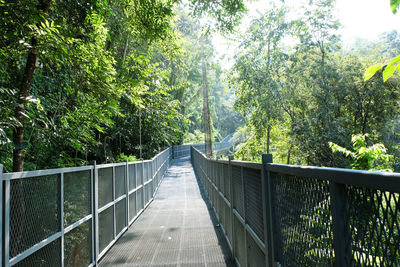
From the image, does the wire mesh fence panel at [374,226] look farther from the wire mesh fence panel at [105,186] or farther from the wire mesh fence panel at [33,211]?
the wire mesh fence panel at [105,186]

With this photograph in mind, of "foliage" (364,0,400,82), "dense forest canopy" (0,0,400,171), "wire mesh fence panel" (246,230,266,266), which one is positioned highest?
"dense forest canopy" (0,0,400,171)

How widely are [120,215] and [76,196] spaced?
8.51 ft

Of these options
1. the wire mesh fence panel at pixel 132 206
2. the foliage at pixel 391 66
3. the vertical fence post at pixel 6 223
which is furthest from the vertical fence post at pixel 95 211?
the foliage at pixel 391 66

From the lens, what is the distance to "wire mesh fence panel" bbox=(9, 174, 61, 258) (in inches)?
90.0

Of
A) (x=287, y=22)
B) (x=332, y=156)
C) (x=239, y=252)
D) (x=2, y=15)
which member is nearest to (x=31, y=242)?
(x=239, y=252)

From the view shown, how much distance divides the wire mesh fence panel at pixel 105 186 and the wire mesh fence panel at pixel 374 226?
4491 mm

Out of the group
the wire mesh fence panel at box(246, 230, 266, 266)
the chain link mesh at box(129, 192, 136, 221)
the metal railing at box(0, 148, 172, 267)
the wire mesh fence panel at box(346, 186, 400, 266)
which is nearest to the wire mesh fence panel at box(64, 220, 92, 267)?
the metal railing at box(0, 148, 172, 267)

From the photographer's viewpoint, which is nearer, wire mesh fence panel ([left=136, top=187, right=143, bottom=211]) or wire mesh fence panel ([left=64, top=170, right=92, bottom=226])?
wire mesh fence panel ([left=64, top=170, right=92, bottom=226])

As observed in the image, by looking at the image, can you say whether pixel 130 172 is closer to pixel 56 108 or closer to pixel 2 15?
pixel 56 108

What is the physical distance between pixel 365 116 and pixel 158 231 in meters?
11.0

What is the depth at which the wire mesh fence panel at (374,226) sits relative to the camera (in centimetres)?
85

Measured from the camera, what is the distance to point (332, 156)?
40.8ft

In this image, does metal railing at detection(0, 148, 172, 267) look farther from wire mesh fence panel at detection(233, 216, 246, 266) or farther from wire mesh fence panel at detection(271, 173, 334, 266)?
wire mesh fence panel at detection(233, 216, 246, 266)

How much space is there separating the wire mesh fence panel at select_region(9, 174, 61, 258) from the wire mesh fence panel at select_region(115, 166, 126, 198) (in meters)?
2.81
